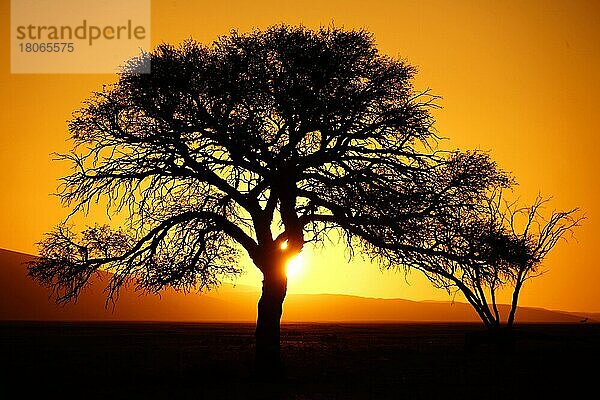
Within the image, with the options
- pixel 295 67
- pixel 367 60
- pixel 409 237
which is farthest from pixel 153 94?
pixel 409 237

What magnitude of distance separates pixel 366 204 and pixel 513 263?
503 cm

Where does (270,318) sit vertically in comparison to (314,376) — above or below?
above

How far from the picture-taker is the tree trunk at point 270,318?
2602 cm

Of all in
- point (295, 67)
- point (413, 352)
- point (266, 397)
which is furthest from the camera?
point (413, 352)

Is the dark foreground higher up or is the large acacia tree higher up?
the large acacia tree

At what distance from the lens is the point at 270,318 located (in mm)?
26266

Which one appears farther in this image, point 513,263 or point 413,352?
point 413,352

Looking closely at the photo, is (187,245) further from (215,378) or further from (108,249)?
(215,378)

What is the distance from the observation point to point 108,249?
25.6 m

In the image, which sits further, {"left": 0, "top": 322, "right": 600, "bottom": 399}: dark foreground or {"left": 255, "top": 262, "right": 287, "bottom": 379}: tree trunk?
{"left": 255, "top": 262, "right": 287, "bottom": 379}: tree trunk

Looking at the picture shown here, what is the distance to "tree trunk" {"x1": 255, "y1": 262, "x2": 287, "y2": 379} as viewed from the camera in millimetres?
26016

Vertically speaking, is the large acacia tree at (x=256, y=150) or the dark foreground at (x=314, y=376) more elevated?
the large acacia tree at (x=256, y=150)

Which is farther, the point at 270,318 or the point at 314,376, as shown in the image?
the point at 314,376

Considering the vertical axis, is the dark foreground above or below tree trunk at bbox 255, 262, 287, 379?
below
